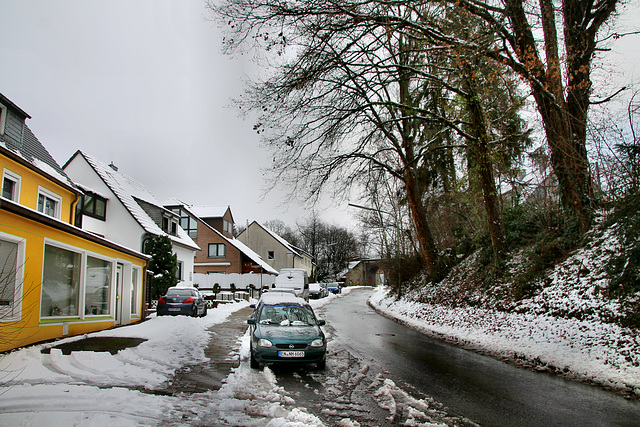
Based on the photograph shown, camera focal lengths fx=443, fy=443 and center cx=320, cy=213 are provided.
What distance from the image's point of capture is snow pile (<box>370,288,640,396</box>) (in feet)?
24.1

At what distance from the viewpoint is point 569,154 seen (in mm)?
11516

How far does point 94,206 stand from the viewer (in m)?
26.0

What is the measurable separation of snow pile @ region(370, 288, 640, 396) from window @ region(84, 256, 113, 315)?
11.3 m

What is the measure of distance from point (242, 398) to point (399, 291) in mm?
22014

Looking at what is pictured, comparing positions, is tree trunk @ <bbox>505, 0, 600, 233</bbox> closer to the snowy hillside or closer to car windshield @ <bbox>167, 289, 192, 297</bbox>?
the snowy hillside

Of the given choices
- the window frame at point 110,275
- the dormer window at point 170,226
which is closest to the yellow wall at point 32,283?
the window frame at point 110,275

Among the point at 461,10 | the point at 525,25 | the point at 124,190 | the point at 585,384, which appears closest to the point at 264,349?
the point at 585,384

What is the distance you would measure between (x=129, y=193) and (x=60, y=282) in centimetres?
1874

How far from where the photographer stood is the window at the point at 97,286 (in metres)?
13.8

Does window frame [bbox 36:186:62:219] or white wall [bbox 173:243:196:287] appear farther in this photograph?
white wall [bbox 173:243:196:287]

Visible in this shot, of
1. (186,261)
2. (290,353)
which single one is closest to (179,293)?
(290,353)

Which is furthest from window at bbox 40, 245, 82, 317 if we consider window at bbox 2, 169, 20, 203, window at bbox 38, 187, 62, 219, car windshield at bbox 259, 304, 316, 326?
window at bbox 38, 187, 62, 219

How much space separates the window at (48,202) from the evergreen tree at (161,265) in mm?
6773

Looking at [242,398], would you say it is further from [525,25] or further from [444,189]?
[444,189]
